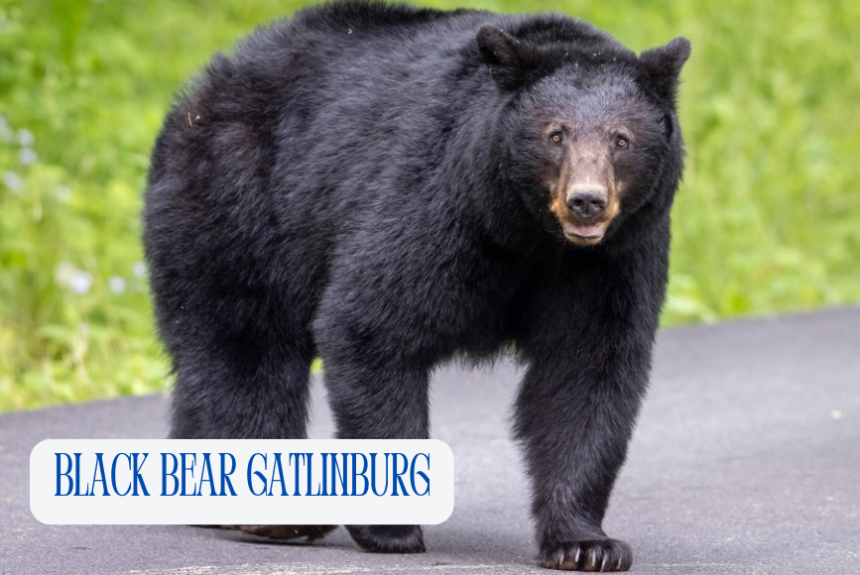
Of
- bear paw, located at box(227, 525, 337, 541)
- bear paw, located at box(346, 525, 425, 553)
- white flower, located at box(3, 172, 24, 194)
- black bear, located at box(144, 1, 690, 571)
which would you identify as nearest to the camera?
black bear, located at box(144, 1, 690, 571)

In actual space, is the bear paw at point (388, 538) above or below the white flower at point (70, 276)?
below

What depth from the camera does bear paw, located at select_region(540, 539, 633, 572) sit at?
4801mm

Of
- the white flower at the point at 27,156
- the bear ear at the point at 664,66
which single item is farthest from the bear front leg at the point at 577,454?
the white flower at the point at 27,156

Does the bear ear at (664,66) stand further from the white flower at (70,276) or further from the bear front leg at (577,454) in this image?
the white flower at (70,276)

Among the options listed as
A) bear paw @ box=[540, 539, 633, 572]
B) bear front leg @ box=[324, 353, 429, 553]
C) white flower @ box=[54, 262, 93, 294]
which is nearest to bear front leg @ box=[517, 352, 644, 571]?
bear paw @ box=[540, 539, 633, 572]

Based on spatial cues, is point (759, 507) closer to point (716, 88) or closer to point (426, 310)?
point (426, 310)

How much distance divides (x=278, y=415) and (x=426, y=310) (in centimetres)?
99

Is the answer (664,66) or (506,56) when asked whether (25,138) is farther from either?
(664,66)

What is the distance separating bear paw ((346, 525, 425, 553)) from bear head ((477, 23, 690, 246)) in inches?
44.8

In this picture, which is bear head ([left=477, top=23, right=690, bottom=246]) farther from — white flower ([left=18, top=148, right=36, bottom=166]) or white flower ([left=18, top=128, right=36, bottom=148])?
white flower ([left=18, top=128, right=36, bottom=148])

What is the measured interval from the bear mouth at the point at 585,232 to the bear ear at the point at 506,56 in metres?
0.54

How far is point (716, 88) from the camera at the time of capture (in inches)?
582

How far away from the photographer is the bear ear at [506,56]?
4.75 m

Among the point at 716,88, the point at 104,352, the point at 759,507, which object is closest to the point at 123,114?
the point at 104,352
